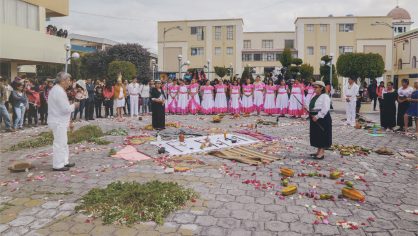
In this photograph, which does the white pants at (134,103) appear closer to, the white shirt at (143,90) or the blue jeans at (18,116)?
the white shirt at (143,90)

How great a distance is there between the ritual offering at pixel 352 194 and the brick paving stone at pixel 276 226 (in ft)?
5.23

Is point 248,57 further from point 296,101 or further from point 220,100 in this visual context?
point 296,101

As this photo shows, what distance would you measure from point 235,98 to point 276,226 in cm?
1402

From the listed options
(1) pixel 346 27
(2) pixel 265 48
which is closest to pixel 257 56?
(2) pixel 265 48

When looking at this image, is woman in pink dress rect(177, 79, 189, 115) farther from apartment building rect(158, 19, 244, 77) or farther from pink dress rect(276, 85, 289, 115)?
apartment building rect(158, 19, 244, 77)

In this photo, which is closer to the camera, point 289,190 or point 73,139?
point 289,190

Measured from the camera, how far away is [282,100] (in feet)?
59.8

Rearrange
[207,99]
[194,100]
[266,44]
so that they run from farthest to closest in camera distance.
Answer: [266,44]
[194,100]
[207,99]

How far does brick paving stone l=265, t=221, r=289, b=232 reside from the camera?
509 centimetres

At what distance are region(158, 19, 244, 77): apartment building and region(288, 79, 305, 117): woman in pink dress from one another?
148 feet

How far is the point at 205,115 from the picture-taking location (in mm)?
19125

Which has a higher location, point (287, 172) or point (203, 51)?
point (203, 51)

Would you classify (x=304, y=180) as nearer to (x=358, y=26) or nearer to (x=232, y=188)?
(x=232, y=188)

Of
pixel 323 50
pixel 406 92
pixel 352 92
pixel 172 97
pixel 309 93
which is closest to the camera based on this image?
pixel 406 92
